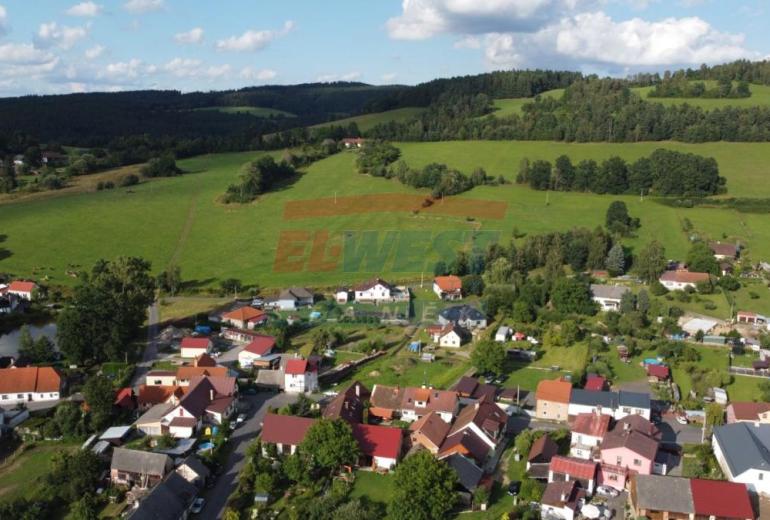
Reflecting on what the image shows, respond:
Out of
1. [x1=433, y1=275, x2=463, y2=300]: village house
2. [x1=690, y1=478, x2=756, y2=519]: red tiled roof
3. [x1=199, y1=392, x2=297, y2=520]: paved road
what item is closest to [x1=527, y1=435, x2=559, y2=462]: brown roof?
[x1=690, y1=478, x2=756, y2=519]: red tiled roof

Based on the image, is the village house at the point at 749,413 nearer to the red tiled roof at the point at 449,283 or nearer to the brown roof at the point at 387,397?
the brown roof at the point at 387,397

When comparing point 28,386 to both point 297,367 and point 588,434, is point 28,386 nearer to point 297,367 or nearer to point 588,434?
point 297,367

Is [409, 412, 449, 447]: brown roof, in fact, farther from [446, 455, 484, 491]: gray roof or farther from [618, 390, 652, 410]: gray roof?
[618, 390, 652, 410]: gray roof

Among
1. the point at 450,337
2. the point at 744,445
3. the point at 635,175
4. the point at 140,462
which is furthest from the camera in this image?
the point at 635,175

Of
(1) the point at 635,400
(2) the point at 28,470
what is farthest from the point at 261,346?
(1) the point at 635,400

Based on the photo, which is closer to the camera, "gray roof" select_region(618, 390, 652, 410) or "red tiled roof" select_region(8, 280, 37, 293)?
"gray roof" select_region(618, 390, 652, 410)

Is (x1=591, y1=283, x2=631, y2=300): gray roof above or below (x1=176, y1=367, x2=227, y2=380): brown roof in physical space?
above

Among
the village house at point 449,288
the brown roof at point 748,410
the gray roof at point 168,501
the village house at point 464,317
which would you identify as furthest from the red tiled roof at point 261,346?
the brown roof at point 748,410
